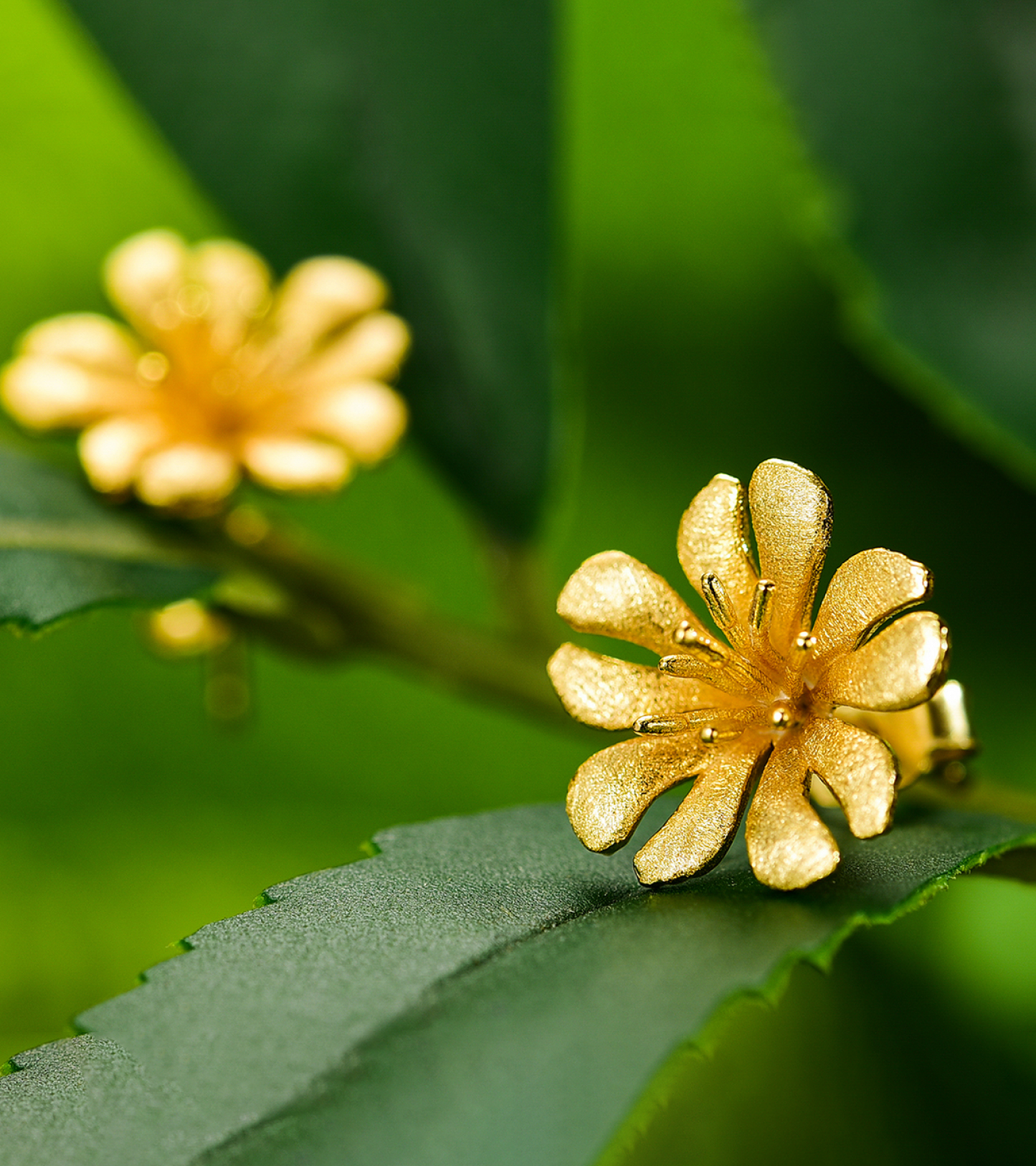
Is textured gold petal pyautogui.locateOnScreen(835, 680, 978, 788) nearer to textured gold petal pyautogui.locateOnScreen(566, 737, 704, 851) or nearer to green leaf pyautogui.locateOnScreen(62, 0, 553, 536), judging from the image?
textured gold petal pyautogui.locateOnScreen(566, 737, 704, 851)

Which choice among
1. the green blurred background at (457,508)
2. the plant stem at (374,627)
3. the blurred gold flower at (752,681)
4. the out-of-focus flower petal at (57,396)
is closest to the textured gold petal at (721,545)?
the blurred gold flower at (752,681)

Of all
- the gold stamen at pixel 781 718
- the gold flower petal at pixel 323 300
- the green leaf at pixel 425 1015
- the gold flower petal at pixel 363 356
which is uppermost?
the gold flower petal at pixel 323 300

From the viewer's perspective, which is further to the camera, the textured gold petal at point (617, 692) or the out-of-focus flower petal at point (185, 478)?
the out-of-focus flower petal at point (185, 478)

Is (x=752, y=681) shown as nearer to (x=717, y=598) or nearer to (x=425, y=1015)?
(x=717, y=598)

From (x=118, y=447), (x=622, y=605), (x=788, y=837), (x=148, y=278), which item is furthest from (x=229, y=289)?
(x=788, y=837)

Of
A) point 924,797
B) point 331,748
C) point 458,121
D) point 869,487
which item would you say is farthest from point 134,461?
Result: point 869,487

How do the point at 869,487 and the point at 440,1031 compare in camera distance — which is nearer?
the point at 440,1031

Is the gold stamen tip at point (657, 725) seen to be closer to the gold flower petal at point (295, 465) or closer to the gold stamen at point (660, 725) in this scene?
the gold stamen at point (660, 725)

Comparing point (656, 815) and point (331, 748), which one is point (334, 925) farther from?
point (331, 748)
